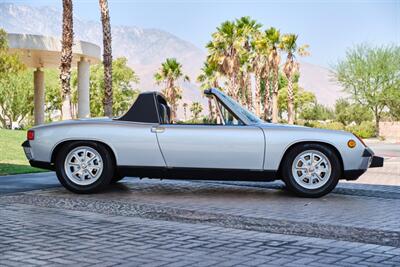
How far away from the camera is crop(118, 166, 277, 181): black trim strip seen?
8891 millimetres

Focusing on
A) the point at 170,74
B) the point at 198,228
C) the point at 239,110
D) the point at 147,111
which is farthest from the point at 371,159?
the point at 170,74

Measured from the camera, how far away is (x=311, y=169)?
8930 mm

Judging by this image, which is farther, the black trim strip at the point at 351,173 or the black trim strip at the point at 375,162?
the black trim strip at the point at 375,162

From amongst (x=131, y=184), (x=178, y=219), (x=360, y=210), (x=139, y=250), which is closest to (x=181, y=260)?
(x=139, y=250)

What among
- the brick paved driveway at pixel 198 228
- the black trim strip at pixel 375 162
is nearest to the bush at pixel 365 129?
the brick paved driveway at pixel 198 228

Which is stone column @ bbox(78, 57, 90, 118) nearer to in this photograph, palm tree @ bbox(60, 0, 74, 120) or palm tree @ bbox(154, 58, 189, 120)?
palm tree @ bbox(60, 0, 74, 120)

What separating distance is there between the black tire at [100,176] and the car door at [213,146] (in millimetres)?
834

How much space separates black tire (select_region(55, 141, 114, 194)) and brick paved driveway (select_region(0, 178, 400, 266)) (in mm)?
158

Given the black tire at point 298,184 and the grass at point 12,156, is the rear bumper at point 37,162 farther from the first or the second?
the grass at point 12,156

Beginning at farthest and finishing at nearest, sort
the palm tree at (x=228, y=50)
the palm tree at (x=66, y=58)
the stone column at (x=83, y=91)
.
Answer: the palm tree at (x=228, y=50), the stone column at (x=83, y=91), the palm tree at (x=66, y=58)

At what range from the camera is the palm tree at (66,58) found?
20.5 metres

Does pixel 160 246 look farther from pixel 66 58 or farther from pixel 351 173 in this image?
pixel 66 58

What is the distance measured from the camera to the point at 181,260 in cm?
496

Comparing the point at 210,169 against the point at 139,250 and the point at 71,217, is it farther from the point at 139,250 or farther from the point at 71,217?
the point at 139,250
